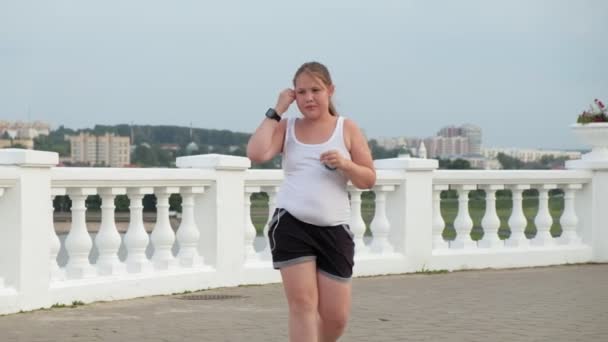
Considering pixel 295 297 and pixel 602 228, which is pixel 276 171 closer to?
pixel 602 228

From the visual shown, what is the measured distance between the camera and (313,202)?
5.14 m

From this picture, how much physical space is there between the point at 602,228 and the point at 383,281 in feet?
12.3

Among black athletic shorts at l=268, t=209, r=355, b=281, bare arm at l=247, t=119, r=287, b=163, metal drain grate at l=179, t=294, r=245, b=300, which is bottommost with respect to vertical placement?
metal drain grate at l=179, t=294, r=245, b=300

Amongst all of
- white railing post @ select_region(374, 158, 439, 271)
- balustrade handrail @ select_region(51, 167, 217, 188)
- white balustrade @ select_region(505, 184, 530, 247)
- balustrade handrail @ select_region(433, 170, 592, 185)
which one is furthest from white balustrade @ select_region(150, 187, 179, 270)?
white balustrade @ select_region(505, 184, 530, 247)

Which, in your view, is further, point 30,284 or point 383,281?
point 383,281

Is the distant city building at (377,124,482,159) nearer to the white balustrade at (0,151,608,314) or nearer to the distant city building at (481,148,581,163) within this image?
the distant city building at (481,148,581,163)

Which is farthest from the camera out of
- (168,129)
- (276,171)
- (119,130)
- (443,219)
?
(119,130)

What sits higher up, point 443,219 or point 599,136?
point 599,136

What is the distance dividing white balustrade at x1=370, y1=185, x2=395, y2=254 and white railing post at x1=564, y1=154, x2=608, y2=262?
3.04m

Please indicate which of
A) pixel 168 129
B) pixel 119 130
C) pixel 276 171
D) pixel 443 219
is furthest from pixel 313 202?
pixel 119 130

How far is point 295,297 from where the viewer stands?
203 inches

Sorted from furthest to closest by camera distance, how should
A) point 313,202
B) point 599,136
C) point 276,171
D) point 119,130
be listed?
point 119,130, point 599,136, point 276,171, point 313,202

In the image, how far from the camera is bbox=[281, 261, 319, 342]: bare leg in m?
5.14

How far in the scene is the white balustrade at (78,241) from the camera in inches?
366
